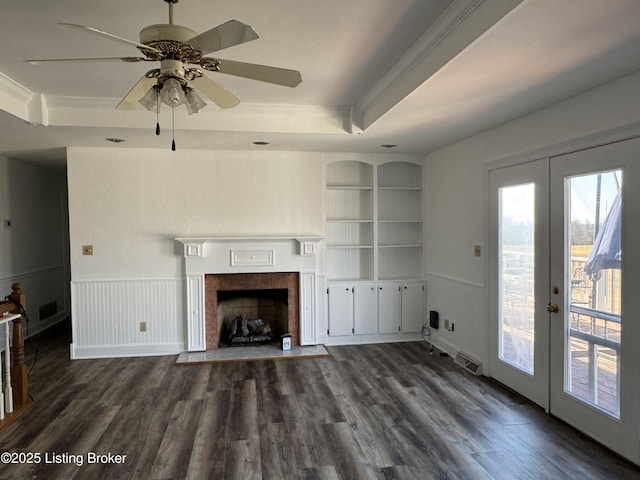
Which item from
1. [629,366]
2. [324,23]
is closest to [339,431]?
[629,366]

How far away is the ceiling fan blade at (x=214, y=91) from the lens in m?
2.15

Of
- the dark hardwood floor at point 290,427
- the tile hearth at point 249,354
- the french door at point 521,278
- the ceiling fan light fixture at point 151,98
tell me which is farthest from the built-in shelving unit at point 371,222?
the ceiling fan light fixture at point 151,98

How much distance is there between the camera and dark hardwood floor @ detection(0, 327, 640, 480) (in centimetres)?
251

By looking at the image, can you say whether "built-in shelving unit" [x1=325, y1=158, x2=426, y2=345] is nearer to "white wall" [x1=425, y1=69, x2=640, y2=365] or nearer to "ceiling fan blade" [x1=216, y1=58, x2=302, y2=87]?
"white wall" [x1=425, y1=69, x2=640, y2=365]

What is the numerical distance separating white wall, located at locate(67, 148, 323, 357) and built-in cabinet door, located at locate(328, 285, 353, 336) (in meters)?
1.17

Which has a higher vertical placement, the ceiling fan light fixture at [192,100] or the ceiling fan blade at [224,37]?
the ceiling fan blade at [224,37]

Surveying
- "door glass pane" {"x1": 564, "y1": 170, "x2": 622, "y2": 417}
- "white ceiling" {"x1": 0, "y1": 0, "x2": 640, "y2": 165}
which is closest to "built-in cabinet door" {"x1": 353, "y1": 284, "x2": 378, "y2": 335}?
"white ceiling" {"x1": 0, "y1": 0, "x2": 640, "y2": 165}

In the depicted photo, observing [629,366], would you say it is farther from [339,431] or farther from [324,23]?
[324,23]

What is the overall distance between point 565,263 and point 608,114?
1.09 metres

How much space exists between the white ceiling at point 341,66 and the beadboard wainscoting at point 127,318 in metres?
1.70

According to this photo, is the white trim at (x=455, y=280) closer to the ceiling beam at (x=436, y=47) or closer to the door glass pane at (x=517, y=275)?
the door glass pane at (x=517, y=275)

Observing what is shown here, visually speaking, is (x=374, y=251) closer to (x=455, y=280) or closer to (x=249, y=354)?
(x=455, y=280)

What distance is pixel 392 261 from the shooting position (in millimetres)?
5559

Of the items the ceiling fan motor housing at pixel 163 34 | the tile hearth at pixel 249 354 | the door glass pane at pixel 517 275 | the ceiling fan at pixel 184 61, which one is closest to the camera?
the ceiling fan at pixel 184 61
